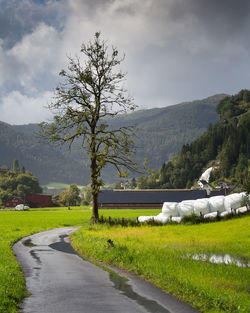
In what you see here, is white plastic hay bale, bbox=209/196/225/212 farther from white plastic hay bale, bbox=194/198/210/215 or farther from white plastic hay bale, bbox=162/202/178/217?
white plastic hay bale, bbox=162/202/178/217

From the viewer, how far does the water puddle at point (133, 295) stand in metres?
10.7

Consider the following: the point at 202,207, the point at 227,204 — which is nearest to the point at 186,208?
the point at 202,207

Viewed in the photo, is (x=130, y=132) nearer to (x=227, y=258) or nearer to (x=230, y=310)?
(x=227, y=258)

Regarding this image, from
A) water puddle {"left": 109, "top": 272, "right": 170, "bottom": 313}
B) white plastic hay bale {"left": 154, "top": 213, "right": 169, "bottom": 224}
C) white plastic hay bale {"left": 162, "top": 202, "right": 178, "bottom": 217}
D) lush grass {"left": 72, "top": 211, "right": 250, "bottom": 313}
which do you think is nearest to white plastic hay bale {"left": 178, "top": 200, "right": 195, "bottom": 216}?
white plastic hay bale {"left": 162, "top": 202, "right": 178, "bottom": 217}

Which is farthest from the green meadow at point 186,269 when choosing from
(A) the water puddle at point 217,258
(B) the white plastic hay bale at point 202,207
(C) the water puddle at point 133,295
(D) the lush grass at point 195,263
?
(B) the white plastic hay bale at point 202,207

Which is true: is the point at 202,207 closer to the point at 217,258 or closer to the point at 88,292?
the point at 217,258

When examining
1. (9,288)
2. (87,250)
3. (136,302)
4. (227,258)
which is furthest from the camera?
(87,250)

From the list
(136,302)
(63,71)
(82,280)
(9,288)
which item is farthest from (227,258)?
(63,71)

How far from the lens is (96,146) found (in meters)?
46.7

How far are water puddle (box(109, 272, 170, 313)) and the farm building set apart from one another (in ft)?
485

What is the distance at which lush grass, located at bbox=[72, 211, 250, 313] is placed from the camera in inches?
447

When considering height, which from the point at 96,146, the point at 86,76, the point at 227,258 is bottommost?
the point at 227,258

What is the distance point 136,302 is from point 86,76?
118ft

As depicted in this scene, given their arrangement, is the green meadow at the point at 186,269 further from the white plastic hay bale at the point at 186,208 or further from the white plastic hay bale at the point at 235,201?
the white plastic hay bale at the point at 186,208
